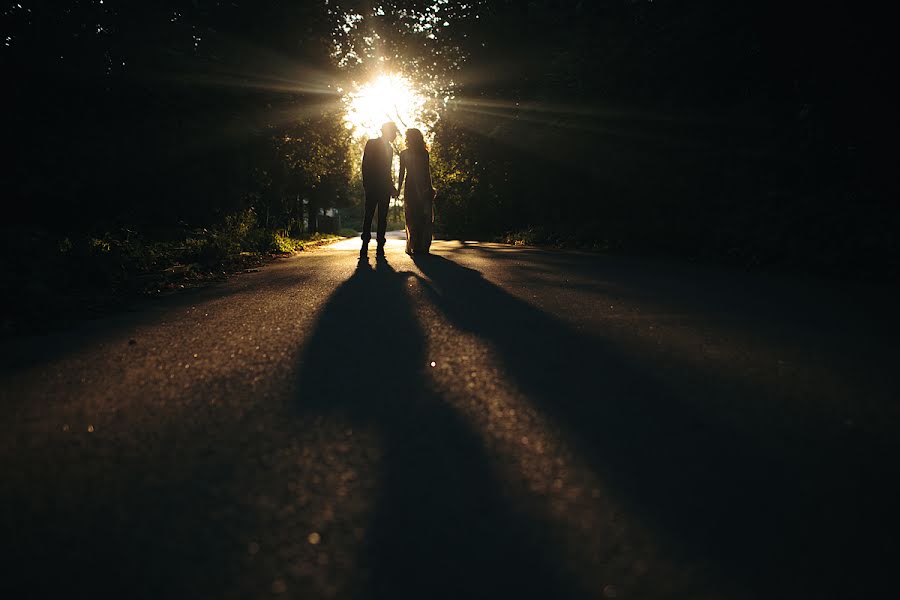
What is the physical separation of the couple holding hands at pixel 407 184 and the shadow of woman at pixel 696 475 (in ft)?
27.2

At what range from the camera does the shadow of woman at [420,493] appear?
1.58m

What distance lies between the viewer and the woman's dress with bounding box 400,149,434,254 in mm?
12352

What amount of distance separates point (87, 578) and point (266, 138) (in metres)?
16.7

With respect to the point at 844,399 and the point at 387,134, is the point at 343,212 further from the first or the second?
the point at 844,399

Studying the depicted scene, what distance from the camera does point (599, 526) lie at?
1.81 metres

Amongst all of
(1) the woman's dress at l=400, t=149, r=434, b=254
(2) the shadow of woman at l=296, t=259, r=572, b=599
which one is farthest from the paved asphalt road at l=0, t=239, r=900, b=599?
(1) the woman's dress at l=400, t=149, r=434, b=254

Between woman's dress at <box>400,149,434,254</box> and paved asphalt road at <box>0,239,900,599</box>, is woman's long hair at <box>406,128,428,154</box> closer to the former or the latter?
woman's dress at <box>400,149,434,254</box>

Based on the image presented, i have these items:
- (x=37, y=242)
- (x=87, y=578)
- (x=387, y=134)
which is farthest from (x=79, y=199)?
(x=87, y=578)

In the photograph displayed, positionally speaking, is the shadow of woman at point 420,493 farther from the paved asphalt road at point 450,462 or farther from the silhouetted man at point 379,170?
the silhouetted man at point 379,170

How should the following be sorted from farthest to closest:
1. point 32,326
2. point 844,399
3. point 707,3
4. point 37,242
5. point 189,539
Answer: point 707,3 → point 37,242 → point 32,326 → point 844,399 → point 189,539

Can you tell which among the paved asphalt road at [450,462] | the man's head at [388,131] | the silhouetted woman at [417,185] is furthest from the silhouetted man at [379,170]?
the paved asphalt road at [450,462]

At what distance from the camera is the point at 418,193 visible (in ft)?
40.8

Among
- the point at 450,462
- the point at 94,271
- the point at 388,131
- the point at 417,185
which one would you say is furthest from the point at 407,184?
the point at 450,462

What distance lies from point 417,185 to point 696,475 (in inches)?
421
